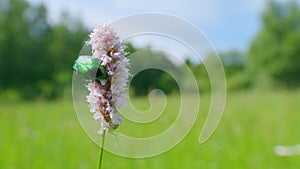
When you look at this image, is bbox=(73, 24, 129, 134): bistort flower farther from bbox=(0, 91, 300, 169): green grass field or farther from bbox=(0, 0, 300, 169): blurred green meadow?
bbox=(0, 91, 300, 169): green grass field

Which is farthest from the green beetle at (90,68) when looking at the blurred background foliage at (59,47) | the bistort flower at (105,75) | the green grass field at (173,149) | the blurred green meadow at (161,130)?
the blurred background foliage at (59,47)

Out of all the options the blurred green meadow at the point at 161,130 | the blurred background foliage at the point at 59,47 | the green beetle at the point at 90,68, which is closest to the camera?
the green beetle at the point at 90,68

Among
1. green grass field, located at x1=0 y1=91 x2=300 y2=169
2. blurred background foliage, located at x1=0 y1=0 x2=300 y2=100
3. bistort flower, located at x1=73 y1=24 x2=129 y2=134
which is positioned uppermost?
blurred background foliage, located at x1=0 y1=0 x2=300 y2=100

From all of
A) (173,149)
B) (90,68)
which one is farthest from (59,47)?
(90,68)

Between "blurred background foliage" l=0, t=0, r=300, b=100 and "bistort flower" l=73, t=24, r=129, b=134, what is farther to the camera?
"blurred background foliage" l=0, t=0, r=300, b=100

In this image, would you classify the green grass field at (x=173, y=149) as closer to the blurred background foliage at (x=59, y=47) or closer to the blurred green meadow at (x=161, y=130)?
the blurred green meadow at (x=161, y=130)

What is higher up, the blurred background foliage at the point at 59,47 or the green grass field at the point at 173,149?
the blurred background foliage at the point at 59,47

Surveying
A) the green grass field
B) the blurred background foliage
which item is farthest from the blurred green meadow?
the blurred background foliage

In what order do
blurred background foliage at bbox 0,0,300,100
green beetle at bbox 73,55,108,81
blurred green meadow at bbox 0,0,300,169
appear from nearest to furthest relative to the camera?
green beetle at bbox 73,55,108,81, blurred green meadow at bbox 0,0,300,169, blurred background foliage at bbox 0,0,300,100
